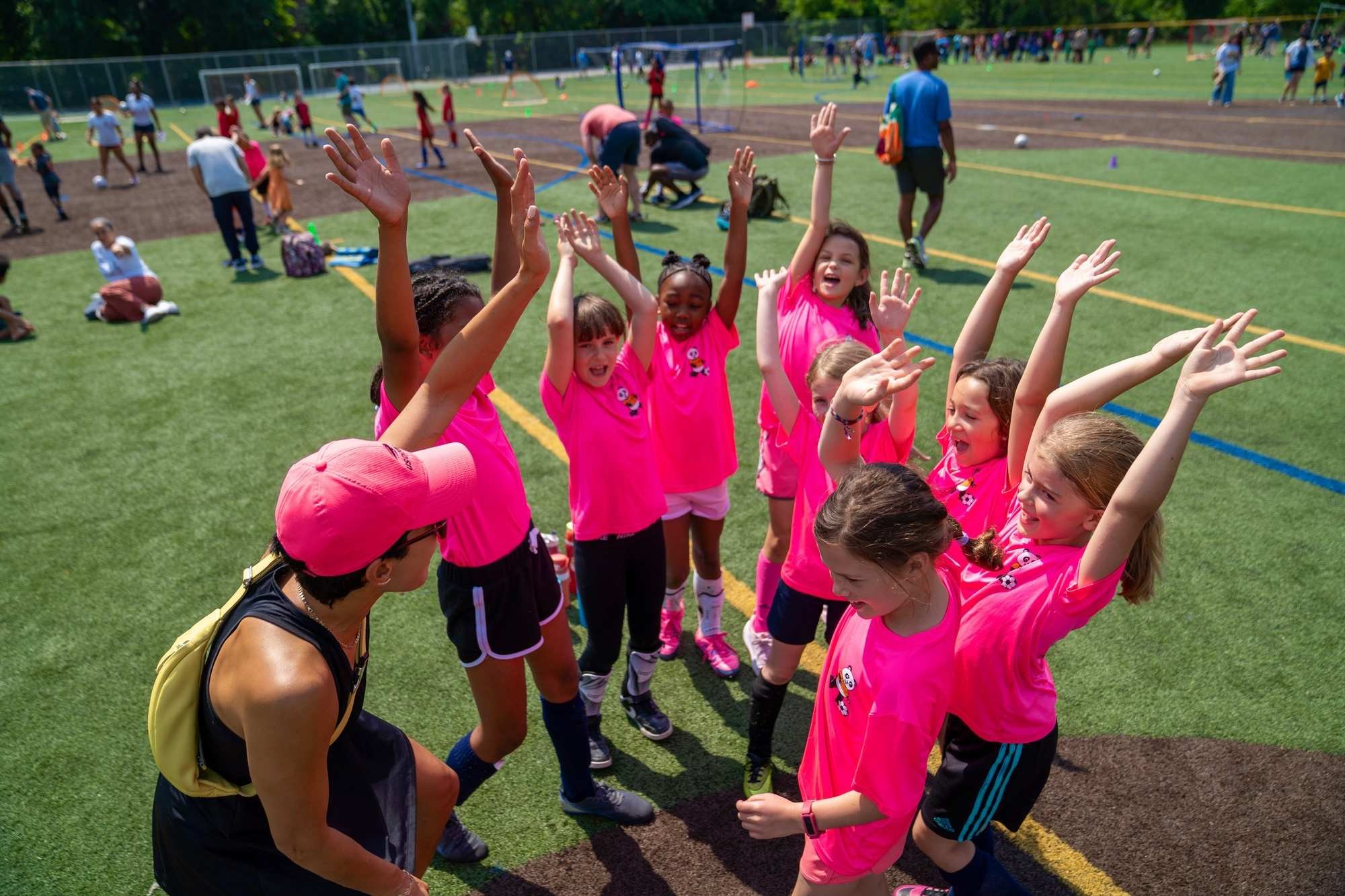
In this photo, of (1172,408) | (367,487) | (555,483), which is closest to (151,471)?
(555,483)

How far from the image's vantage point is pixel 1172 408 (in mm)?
2119

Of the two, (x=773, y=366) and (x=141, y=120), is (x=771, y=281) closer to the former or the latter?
(x=773, y=366)

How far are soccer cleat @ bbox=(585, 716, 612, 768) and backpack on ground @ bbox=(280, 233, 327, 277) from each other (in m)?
9.69

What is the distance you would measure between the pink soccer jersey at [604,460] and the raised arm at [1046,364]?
1.38 metres

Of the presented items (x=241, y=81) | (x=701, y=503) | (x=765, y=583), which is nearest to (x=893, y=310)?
(x=701, y=503)

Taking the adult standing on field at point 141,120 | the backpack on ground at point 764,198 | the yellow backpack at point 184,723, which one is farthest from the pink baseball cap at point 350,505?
the adult standing on field at point 141,120

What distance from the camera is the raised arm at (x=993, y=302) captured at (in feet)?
10.2

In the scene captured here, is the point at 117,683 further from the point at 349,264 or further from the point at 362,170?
the point at 349,264

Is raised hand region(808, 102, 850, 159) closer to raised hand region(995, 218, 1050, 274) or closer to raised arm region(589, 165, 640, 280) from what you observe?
raised arm region(589, 165, 640, 280)

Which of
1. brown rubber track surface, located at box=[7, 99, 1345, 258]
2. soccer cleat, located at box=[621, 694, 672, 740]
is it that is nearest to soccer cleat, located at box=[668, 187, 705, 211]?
brown rubber track surface, located at box=[7, 99, 1345, 258]

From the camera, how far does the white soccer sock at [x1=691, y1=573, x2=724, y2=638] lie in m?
4.18

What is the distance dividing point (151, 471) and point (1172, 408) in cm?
684

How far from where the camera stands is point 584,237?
3500 millimetres

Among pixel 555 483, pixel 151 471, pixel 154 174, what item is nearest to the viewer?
pixel 555 483
